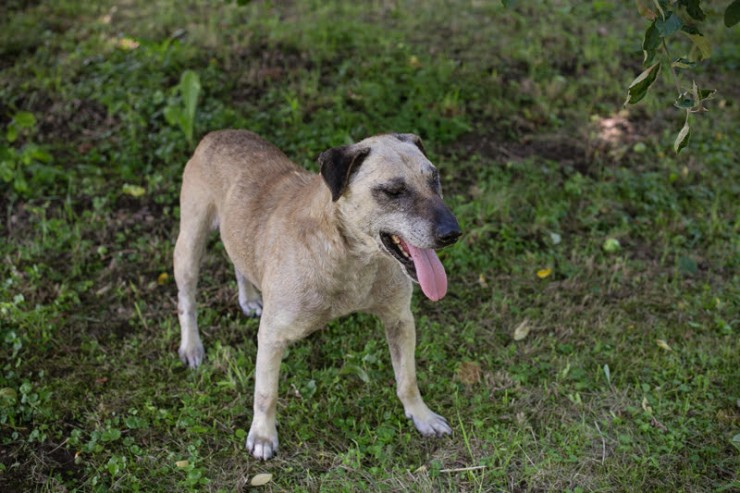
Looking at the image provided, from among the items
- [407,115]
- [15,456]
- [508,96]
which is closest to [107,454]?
[15,456]

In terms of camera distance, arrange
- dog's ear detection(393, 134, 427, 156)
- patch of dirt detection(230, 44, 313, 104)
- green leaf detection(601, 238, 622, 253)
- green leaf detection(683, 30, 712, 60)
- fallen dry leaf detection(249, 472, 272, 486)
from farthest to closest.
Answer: patch of dirt detection(230, 44, 313, 104) < green leaf detection(601, 238, 622, 253) < fallen dry leaf detection(249, 472, 272, 486) < dog's ear detection(393, 134, 427, 156) < green leaf detection(683, 30, 712, 60)

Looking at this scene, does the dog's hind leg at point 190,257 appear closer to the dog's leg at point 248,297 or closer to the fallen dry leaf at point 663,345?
the dog's leg at point 248,297

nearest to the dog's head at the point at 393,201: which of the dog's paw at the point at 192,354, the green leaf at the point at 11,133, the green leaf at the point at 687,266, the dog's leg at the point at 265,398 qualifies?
the dog's leg at the point at 265,398

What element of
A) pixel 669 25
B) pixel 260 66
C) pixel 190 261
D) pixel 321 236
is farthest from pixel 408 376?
pixel 260 66

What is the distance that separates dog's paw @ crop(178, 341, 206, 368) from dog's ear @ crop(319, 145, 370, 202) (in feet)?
6.15

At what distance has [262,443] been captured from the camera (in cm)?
407

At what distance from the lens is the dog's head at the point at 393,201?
339 centimetres

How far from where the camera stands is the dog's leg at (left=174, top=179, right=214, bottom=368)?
4.66 metres

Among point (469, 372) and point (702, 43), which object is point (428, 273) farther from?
point (702, 43)

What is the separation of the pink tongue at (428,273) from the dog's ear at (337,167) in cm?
43

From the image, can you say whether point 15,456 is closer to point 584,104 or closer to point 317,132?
point 317,132

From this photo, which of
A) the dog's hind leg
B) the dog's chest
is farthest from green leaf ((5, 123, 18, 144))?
the dog's chest

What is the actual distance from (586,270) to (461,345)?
1336 millimetres

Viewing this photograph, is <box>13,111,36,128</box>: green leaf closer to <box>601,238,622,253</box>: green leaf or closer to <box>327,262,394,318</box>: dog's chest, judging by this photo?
<box>327,262,394,318</box>: dog's chest
